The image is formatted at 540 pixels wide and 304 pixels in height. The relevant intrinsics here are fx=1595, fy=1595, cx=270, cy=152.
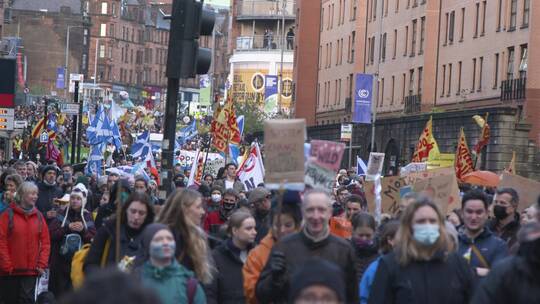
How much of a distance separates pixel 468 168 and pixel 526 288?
65.7 ft

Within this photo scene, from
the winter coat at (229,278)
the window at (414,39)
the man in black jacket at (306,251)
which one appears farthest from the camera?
the window at (414,39)

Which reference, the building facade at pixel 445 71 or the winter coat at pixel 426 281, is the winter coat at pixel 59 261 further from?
the building facade at pixel 445 71

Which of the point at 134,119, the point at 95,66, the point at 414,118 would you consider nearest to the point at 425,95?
the point at 414,118

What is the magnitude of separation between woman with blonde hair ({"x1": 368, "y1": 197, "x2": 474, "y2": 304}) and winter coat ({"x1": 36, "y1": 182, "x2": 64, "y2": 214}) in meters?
9.67

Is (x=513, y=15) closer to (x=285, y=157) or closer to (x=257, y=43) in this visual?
(x=285, y=157)

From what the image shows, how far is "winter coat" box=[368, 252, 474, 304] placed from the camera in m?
8.66

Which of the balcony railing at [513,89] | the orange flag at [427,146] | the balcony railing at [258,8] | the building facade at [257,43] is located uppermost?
the balcony railing at [258,8]

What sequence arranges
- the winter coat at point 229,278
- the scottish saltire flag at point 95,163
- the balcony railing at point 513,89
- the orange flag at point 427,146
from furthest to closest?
the balcony railing at point 513,89 < the scottish saltire flag at point 95,163 < the orange flag at point 427,146 < the winter coat at point 229,278

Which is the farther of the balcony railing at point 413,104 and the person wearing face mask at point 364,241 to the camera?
the balcony railing at point 413,104

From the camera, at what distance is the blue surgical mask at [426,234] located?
860cm

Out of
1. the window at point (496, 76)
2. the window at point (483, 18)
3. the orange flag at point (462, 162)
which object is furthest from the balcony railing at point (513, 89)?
the orange flag at point (462, 162)

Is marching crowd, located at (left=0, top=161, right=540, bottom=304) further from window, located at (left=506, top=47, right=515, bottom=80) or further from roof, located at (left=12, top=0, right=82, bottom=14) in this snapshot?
roof, located at (left=12, top=0, right=82, bottom=14)

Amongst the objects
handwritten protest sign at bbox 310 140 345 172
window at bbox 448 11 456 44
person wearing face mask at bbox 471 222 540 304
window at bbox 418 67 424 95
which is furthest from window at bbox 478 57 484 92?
person wearing face mask at bbox 471 222 540 304

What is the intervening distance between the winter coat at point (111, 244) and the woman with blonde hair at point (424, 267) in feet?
7.35
